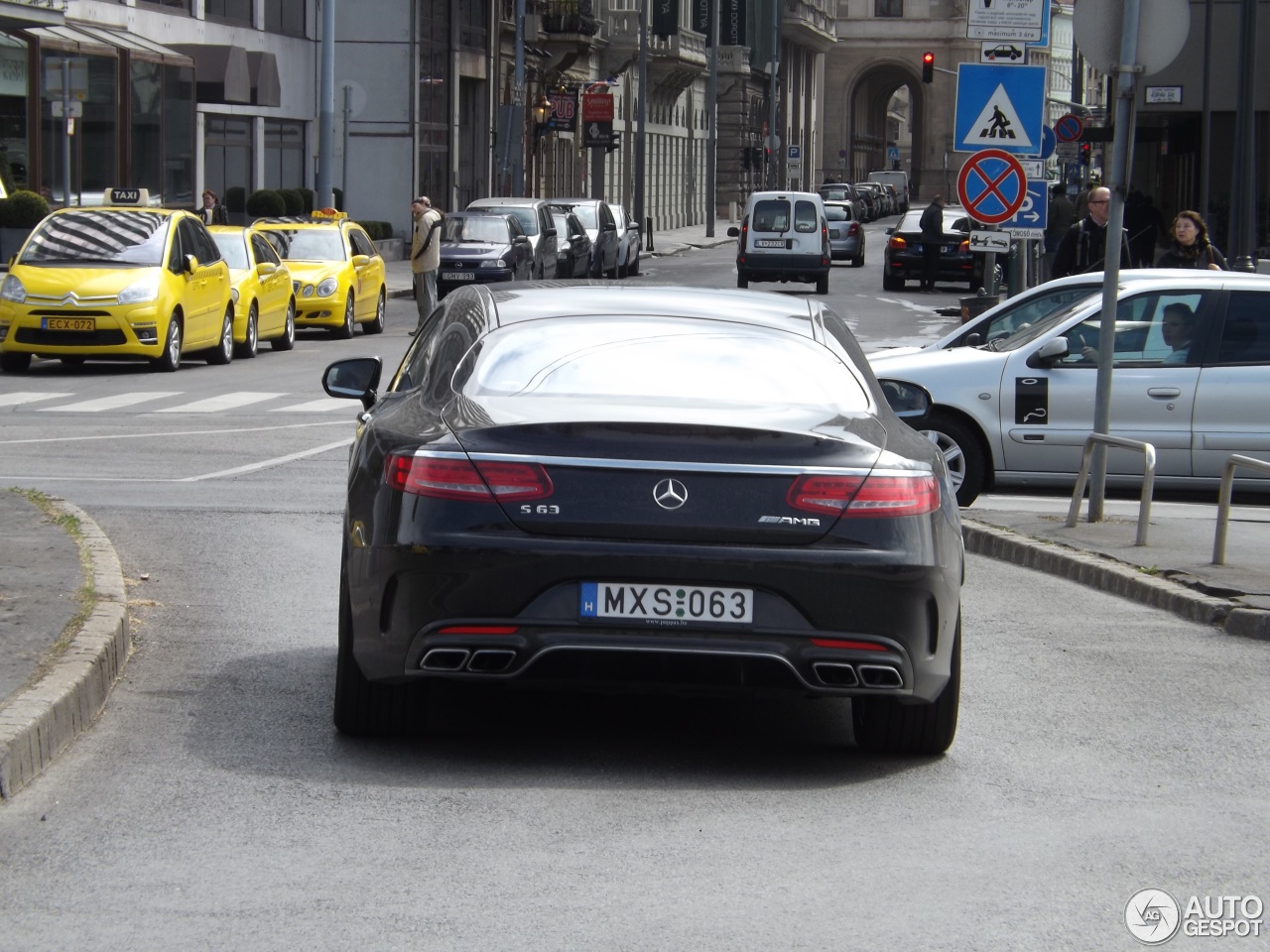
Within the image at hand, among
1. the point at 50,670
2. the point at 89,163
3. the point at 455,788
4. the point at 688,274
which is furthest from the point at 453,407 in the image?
the point at 688,274

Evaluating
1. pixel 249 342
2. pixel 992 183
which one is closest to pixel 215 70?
pixel 249 342

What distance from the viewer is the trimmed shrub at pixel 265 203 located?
44.4 metres

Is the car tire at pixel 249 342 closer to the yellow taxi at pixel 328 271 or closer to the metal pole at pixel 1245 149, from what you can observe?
the yellow taxi at pixel 328 271

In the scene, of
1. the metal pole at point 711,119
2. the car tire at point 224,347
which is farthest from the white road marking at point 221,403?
the metal pole at point 711,119

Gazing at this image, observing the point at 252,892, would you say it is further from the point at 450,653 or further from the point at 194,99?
the point at 194,99

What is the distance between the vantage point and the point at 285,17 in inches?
1987

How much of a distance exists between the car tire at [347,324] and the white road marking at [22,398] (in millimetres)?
9419

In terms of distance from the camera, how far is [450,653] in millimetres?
6023

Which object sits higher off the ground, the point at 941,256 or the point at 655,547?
the point at 941,256

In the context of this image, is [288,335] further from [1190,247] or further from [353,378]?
[353,378]

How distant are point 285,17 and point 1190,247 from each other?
36.1 meters

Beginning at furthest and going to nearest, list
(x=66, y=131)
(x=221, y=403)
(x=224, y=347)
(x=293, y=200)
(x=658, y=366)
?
(x=293, y=200)
(x=66, y=131)
(x=224, y=347)
(x=221, y=403)
(x=658, y=366)

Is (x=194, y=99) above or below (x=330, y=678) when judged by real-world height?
above

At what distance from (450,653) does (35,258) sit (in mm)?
18280
